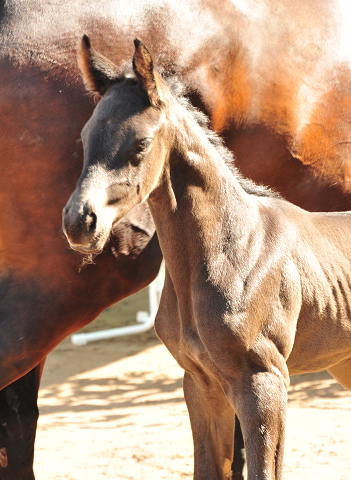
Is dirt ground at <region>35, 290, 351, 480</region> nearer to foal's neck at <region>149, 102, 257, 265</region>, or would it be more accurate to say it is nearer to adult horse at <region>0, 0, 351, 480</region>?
adult horse at <region>0, 0, 351, 480</region>

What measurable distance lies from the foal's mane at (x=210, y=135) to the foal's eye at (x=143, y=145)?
14.6 inches

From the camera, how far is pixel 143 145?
201 centimetres

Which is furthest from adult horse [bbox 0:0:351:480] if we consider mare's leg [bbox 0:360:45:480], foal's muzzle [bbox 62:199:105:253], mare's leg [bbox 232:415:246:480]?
mare's leg [bbox 232:415:246:480]

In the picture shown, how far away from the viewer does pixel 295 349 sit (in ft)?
8.03

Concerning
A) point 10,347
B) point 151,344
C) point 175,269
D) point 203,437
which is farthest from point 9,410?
point 151,344

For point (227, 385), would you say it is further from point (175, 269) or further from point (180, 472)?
point (180, 472)

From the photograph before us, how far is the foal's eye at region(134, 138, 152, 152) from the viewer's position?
2.00 metres

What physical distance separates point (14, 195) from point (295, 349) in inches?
49.2

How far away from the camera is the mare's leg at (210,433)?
2.51m

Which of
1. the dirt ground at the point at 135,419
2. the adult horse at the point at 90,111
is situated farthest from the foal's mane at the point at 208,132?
the dirt ground at the point at 135,419

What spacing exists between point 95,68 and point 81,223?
1.93ft

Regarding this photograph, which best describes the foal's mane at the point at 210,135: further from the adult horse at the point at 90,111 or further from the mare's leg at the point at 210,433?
the mare's leg at the point at 210,433

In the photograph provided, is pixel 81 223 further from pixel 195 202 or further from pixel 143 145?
pixel 195 202

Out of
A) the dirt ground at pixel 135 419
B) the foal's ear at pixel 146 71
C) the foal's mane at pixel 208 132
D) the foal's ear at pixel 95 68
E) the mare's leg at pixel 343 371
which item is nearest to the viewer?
the foal's ear at pixel 146 71
